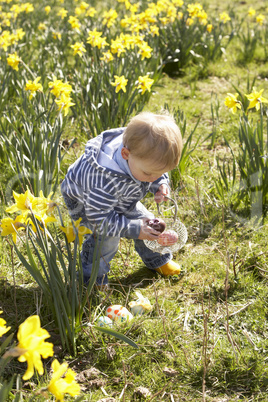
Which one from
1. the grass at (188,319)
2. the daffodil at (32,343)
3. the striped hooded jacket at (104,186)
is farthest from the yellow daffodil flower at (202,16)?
the daffodil at (32,343)

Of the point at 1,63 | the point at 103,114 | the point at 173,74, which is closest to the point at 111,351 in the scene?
the point at 103,114

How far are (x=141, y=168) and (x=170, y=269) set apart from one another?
2.56ft

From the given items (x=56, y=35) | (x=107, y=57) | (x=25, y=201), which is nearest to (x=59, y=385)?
(x=25, y=201)

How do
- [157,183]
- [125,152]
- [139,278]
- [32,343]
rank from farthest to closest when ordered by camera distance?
1. [139,278]
2. [157,183]
3. [125,152]
4. [32,343]

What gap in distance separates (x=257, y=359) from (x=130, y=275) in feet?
2.96

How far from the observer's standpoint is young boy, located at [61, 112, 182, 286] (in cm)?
181

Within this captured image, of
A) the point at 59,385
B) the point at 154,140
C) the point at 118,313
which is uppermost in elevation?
the point at 154,140

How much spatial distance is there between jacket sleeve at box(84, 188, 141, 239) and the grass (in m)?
0.31

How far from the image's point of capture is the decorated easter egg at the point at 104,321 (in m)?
1.95

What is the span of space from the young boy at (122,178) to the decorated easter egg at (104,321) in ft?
0.69

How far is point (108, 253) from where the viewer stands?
2199 millimetres

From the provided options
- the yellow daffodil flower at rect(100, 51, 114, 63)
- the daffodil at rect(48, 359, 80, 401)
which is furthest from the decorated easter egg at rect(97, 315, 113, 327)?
the yellow daffodil flower at rect(100, 51, 114, 63)

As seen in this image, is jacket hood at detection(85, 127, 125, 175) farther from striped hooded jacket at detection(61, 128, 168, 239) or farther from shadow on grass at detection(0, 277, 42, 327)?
shadow on grass at detection(0, 277, 42, 327)

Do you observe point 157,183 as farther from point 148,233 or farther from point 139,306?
point 139,306
